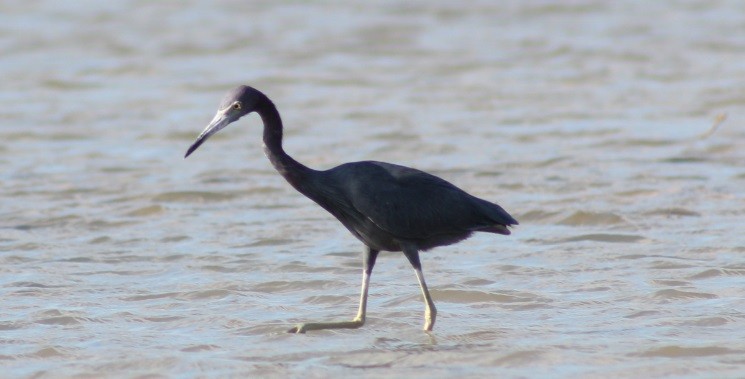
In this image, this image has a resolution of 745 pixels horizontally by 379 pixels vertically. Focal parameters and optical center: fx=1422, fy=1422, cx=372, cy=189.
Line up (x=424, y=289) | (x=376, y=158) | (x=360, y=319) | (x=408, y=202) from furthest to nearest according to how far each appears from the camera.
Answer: (x=376, y=158), (x=360, y=319), (x=424, y=289), (x=408, y=202)

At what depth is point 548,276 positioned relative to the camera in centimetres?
930

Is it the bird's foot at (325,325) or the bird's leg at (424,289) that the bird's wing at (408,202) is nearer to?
the bird's leg at (424,289)

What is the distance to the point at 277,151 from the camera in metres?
7.71

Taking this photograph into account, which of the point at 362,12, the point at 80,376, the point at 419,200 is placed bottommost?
the point at 80,376

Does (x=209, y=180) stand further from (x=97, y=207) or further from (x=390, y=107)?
(x=390, y=107)

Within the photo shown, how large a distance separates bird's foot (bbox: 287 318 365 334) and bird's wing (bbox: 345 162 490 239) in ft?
2.06

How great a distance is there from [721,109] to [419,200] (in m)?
8.75

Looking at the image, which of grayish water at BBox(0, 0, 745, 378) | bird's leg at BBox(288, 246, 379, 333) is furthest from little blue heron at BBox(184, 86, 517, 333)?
grayish water at BBox(0, 0, 745, 378)

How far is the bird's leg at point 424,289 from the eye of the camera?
7777 mm

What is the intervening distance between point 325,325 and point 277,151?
102 cm

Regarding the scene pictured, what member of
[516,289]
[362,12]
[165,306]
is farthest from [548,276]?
[362,12]

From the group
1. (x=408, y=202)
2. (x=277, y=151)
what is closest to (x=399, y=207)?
(x=408, y=202)

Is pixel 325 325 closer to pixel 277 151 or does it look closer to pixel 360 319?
pixel 360 319

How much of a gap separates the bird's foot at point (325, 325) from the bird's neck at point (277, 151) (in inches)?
30.2
